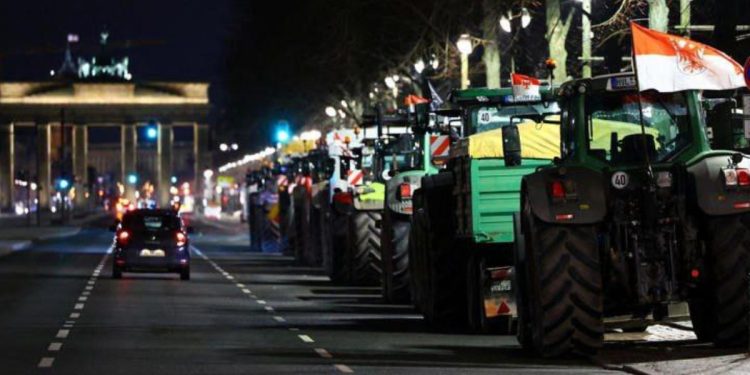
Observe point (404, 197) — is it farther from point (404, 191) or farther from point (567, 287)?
point (567, 287)

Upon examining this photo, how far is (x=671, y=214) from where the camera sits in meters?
20.2

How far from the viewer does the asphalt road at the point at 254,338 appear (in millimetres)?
20250

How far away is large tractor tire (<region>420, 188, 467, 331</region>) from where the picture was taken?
26.9 meters

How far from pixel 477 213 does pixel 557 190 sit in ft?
14.2

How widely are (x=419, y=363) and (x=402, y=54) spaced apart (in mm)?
52230

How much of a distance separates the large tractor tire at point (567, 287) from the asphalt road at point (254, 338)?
9.5 inches

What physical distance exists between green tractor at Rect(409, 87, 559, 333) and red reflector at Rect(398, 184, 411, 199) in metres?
2.64

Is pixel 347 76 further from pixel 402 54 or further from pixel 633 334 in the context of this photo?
pixel 633 334

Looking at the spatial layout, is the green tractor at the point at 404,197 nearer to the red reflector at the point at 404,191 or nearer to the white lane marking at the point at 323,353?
the red reflector at the point at 404,191

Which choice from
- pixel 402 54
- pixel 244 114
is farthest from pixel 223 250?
pixel 244 114

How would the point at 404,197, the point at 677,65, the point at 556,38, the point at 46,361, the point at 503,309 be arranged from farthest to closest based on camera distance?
the point at 556,38
the point at 404,197
the point at 503,309
the point at 46,361
the point at 677,65

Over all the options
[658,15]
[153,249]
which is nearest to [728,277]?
[658,15]

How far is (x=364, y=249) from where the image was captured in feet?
132

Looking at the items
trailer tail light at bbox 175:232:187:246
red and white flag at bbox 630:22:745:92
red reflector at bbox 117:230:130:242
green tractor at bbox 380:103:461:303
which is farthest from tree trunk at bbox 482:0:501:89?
red and white flag at bbox 630:22:745:92
